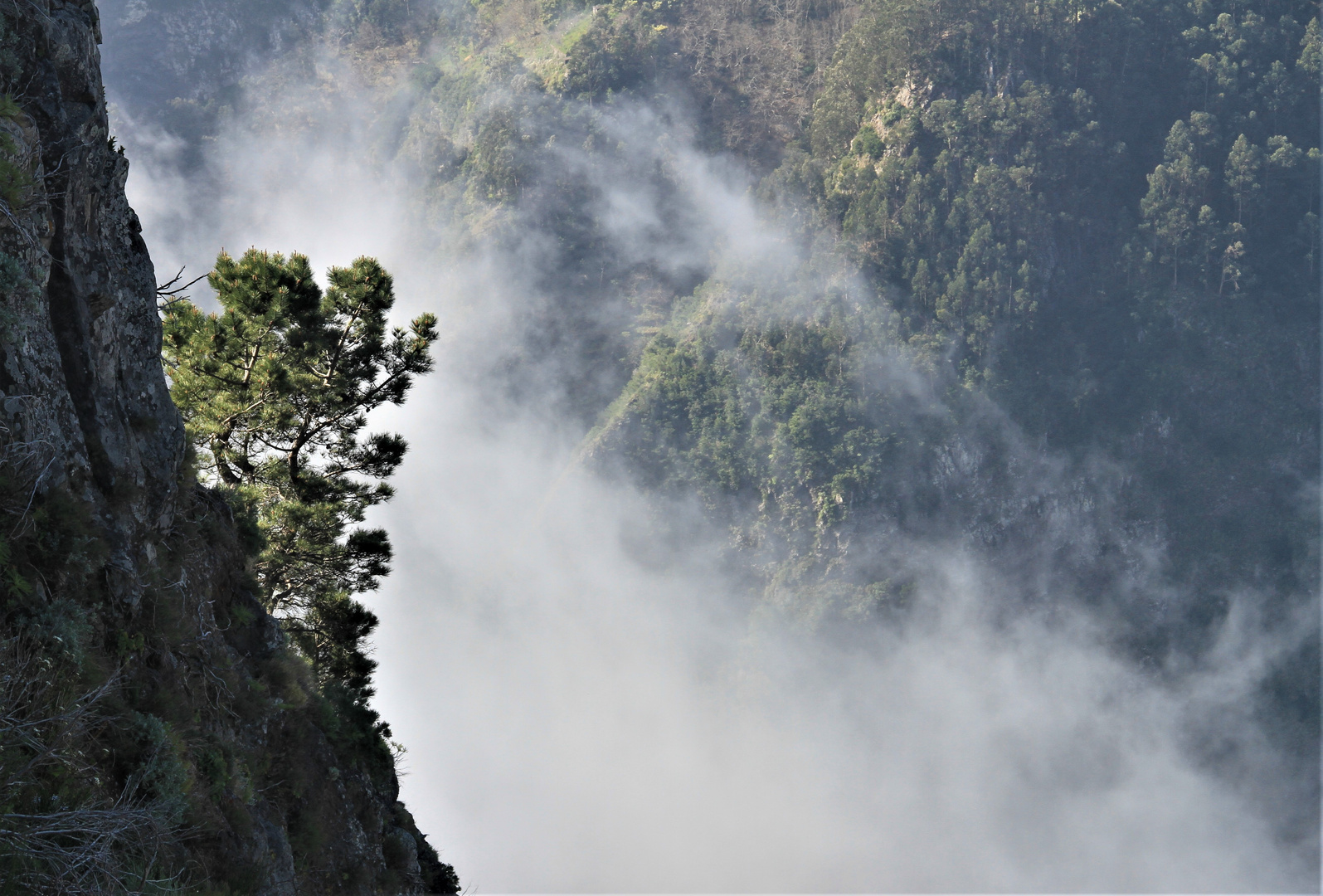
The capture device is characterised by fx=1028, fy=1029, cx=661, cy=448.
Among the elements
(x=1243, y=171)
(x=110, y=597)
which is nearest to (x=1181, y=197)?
(x=1243, y=171)

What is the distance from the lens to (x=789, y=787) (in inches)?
3543

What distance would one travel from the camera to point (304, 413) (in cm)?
1775

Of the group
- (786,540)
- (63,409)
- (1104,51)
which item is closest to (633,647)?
(786,540)

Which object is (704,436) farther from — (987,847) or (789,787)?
(987,847)

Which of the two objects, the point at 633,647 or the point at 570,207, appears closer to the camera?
the point at 633,647

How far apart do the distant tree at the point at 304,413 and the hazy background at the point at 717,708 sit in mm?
72436

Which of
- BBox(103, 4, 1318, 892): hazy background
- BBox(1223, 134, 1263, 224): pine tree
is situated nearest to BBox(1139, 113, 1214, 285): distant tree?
BBox(1223, 134, 1263, 224): pine tree

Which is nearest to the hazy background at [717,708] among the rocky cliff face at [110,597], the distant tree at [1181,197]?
the distant tree at [1181,197]

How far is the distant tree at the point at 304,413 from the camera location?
15.7 metres

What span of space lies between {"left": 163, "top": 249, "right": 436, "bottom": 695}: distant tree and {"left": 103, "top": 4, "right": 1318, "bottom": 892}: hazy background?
72.4 m

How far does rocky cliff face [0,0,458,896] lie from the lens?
7.13 m

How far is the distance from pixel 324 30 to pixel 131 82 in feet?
72.5

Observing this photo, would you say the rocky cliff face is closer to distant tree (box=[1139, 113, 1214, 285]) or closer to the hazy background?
the hazy background

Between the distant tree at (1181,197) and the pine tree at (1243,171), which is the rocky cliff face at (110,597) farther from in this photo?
the pine tree at (1243,171)
